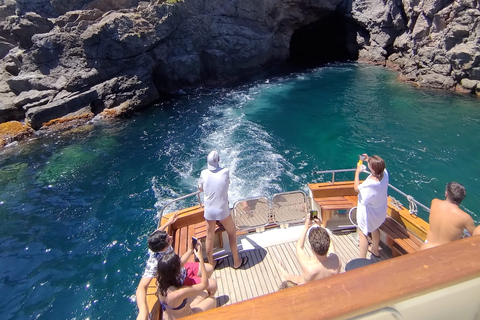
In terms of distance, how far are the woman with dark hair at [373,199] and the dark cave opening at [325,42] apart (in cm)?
3056

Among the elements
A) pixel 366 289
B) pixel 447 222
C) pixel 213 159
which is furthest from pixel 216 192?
pixel 366 289

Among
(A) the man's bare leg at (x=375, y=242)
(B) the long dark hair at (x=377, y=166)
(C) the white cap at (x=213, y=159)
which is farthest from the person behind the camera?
(A) the man's bare leg at (x=375, y=242)

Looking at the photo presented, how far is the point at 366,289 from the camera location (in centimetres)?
135

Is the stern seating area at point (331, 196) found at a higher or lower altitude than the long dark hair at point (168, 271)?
lower

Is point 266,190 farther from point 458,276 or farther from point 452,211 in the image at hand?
point 458,276

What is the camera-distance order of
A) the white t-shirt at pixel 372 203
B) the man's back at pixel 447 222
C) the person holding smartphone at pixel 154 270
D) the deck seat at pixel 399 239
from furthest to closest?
1. the deck seat at pixel 399 239
2. the white t-shirt at pixel 372 203
3. the person holding smartphone at pixel 154 270
4. the man's back at pixel 447 222

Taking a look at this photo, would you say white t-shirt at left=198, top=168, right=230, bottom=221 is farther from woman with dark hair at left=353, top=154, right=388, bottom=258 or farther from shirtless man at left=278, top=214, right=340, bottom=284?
woman with dark hair at left=353, top=154, right=388, bottom=258

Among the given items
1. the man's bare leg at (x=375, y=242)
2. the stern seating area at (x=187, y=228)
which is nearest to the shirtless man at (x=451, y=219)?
the man's bare leg at (x=375, y=242)

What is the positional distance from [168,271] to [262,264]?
2.69m

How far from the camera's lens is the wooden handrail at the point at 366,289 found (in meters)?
1.28

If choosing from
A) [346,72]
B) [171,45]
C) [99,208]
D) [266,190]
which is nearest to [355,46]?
[346,72]

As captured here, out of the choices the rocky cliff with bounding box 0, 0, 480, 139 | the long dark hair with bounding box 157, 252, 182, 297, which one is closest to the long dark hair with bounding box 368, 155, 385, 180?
the long dark hair with bounding box 157, 252, 182, 297

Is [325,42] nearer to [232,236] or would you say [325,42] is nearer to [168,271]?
[232,236]

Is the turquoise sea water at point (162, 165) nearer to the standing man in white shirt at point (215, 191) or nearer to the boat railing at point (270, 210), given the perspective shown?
the boat railing at point (270, 210)
